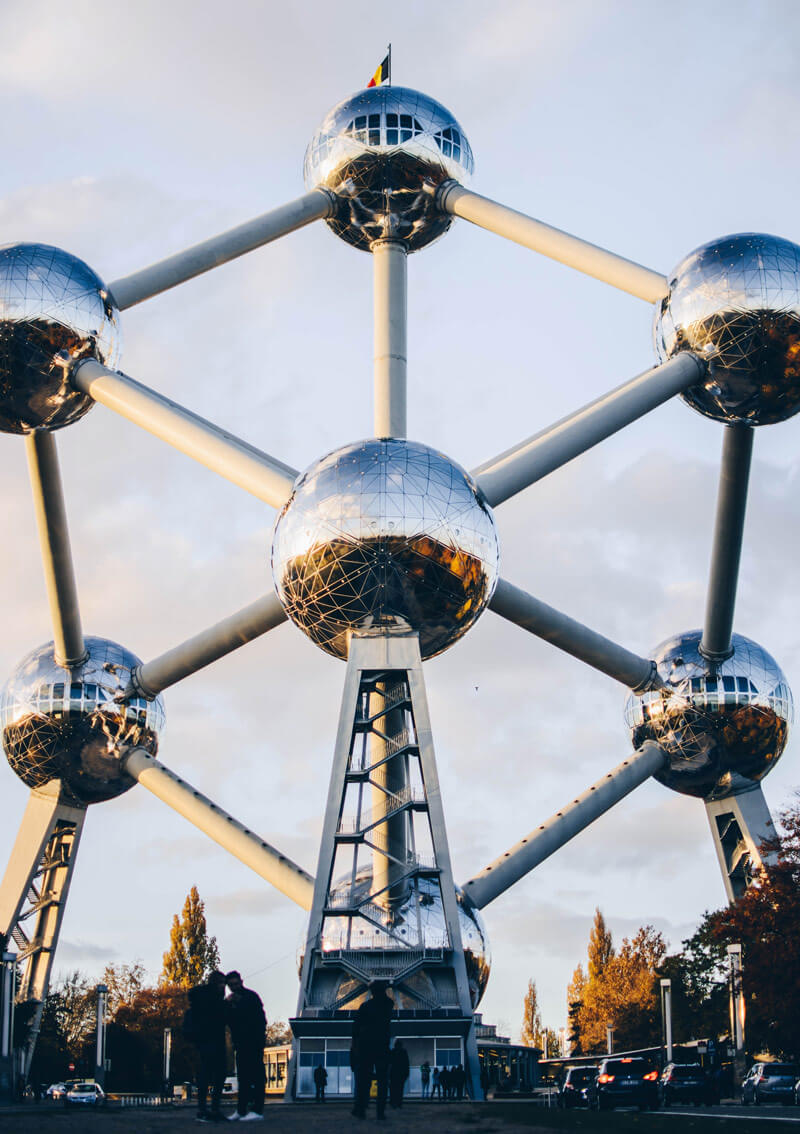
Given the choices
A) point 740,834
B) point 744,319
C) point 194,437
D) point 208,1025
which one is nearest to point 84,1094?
point 740,834

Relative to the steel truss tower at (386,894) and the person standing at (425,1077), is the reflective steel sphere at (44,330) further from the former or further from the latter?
the person standing at (425,1077)

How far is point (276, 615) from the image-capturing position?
74.4ft

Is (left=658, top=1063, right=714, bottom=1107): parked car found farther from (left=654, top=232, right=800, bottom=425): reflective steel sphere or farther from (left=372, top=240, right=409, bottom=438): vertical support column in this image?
(left=372, top=240, right=409, bottom=438): vertical support column

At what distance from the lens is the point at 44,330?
21.1 m

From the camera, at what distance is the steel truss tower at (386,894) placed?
1864 cm

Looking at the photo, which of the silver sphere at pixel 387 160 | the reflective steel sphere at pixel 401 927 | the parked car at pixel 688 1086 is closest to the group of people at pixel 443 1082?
the reflective steel sphere at pixel 401 927

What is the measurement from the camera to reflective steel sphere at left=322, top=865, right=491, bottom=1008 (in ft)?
63.1

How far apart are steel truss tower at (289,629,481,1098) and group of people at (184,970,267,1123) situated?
8.58 meters

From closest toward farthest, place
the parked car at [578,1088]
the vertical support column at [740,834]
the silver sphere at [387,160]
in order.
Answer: the silver sphere at [387,160]
the parked car at [578,1088]
the vertical support column at [740,834]

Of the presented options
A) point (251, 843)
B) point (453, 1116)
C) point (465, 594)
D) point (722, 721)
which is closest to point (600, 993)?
point (722, 721)

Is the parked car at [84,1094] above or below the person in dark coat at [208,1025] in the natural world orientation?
below

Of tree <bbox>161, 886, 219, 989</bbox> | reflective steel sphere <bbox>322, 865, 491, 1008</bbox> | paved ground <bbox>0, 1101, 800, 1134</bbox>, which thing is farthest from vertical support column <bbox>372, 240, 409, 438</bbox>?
tree <bbox>161, 886, 219, 989</bbox>

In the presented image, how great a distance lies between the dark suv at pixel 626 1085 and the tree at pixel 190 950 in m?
34.4

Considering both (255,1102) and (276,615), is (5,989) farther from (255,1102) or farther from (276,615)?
(255,1102)
